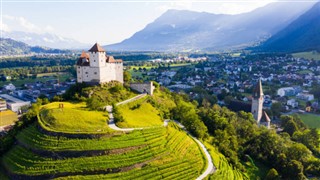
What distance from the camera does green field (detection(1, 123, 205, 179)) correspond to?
3603 centimetres

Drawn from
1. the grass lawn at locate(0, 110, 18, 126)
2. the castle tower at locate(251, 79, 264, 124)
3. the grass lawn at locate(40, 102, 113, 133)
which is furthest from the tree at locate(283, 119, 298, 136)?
the grass lawn at locate(0, 110, 18, 126)

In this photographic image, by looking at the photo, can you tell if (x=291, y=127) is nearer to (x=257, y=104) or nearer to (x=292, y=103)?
(x=257, y=104)

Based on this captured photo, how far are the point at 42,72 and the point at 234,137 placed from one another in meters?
144

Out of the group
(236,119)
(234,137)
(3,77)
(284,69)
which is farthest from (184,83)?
(3,77)

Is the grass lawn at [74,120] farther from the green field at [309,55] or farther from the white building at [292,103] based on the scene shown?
the green field at [309,55]

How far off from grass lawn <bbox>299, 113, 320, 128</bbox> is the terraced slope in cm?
5249

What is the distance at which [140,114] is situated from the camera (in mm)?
51281

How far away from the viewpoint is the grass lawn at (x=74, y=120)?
40844 millimetres

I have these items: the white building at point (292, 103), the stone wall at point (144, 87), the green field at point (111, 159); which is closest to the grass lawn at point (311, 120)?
the white building at point (292, 103)

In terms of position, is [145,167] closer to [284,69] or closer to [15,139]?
[15,139]

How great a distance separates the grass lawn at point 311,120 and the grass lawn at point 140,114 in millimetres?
50256

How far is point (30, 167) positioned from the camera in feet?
120

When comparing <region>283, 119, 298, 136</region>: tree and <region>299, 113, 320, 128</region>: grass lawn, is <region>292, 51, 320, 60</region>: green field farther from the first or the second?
<region>283, 119, 298, 136</region>: tree

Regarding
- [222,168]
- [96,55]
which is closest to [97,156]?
[222,168]
